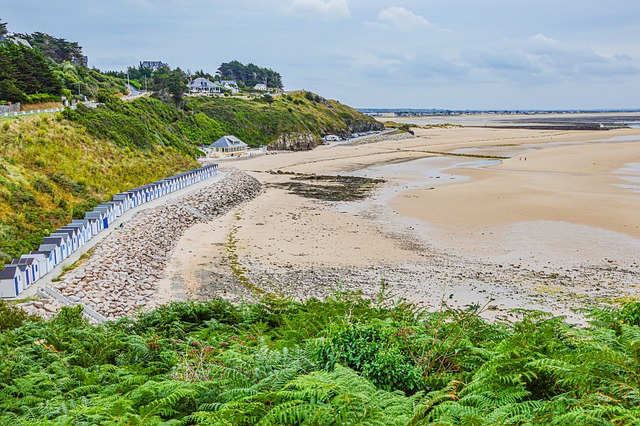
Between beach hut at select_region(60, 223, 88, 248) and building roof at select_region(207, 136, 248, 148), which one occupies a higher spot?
building roof at select_region(207, 136, 248, 148)

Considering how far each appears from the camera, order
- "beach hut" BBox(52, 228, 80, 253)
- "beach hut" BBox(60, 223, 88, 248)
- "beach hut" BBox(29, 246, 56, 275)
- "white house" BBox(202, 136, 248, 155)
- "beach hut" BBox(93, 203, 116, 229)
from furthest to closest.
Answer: "white house" BBox(202, 136, 248, 155), "beach hut" BBox(93, 203, 116, 229), "beach hut" BBox(60, 223, 88, 248), "beach hut" BBox(52, 228, 80, 253), "beach hut" BBox(29, 246, 56, 275)

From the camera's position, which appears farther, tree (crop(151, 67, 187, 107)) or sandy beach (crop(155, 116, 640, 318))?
tree (crop(151, 67, 187, 107))

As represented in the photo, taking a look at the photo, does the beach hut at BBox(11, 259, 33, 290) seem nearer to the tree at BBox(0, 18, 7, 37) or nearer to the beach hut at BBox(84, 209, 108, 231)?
the beach hut at BBox(84, 209, 108, 231)

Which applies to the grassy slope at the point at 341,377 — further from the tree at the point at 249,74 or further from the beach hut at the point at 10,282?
the tree at the point at 249,74

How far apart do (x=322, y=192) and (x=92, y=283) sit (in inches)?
943

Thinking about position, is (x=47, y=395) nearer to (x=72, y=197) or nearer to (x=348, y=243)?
(x=348, y=243)

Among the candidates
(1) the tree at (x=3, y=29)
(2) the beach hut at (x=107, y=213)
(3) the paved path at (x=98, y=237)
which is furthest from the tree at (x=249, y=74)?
(2) the beach hut at (x=107, y=213)

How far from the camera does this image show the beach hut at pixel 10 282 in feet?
41.9

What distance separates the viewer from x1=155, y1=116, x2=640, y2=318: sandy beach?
53.5 feet

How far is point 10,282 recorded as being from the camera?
42.1 ft

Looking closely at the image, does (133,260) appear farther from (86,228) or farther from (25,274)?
(25,274)

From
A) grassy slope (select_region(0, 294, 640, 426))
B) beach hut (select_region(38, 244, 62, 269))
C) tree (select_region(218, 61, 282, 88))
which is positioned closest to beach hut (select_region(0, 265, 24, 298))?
beach hut (select_region(38, 244, 62, 269))

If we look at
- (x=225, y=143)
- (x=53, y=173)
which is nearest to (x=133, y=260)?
(x=53, y=173)

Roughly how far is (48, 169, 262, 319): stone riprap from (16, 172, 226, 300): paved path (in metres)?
0.36
